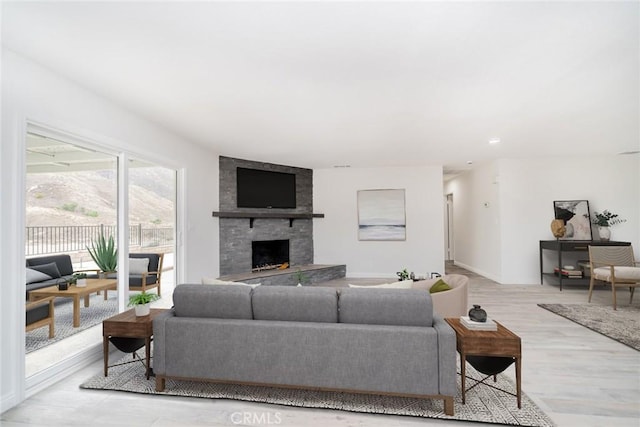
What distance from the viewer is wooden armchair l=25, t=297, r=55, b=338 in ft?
8.89

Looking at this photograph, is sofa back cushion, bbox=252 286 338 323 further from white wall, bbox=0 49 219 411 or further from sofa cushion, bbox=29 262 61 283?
sofa cushion, bbox=29 262 61 283

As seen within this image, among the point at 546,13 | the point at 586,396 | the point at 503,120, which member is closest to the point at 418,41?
the point at 546,13

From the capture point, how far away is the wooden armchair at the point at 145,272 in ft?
13.1

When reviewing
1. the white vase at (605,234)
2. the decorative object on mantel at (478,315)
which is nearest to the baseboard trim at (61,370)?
the decorative object on mantel at (478,315)

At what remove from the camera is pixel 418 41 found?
2195 mm

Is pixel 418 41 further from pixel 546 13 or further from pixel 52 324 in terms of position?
pixel 52 324

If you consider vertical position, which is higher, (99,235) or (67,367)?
(99,235)

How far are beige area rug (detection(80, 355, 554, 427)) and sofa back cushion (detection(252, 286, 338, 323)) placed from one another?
22.2 inches

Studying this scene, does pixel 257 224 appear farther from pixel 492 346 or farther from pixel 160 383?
pixel 492 346

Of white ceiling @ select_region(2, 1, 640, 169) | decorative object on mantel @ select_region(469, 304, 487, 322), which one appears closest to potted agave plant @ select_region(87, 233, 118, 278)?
white ceiling @ select_region(2, 1, 640, 169)

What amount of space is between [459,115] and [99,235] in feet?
13.6

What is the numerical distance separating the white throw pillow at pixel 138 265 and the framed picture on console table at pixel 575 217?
7.09 metres

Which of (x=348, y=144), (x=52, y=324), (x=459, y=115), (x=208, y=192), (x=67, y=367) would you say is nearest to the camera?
(x=67, y=367)

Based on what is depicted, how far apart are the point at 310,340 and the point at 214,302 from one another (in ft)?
2.51
